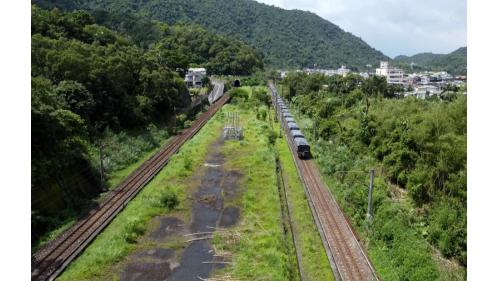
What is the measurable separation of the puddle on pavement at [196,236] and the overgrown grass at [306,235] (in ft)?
13.0

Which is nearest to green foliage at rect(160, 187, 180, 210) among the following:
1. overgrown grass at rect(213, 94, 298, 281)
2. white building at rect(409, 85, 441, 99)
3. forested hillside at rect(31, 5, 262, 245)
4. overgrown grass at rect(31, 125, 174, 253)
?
overgrown grass at rect(213, 94, 298, 281)

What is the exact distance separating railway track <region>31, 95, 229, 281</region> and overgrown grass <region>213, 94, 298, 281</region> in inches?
270

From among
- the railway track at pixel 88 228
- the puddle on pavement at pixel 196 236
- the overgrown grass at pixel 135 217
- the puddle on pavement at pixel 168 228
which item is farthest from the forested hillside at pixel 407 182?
the railway track at pixel 88 228

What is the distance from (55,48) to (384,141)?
31.7 m

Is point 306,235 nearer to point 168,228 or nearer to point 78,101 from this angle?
point 168,228

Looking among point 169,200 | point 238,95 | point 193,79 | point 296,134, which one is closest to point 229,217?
point 169,200

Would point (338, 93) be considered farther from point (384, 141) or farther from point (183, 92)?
point (384, 141)

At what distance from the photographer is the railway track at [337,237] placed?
19609 millimetres

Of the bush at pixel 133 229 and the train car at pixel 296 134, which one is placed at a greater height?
the train car at pixel 296 134

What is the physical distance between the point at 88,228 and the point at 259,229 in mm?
9728

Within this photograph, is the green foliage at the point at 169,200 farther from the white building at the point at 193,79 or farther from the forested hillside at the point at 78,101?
the white building at the point at 193,79

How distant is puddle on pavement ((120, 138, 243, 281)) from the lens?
18.8m

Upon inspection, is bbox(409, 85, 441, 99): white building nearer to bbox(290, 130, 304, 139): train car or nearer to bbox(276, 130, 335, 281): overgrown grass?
bbox(290, 130, 304, 139): train car

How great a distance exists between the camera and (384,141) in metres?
34.5
